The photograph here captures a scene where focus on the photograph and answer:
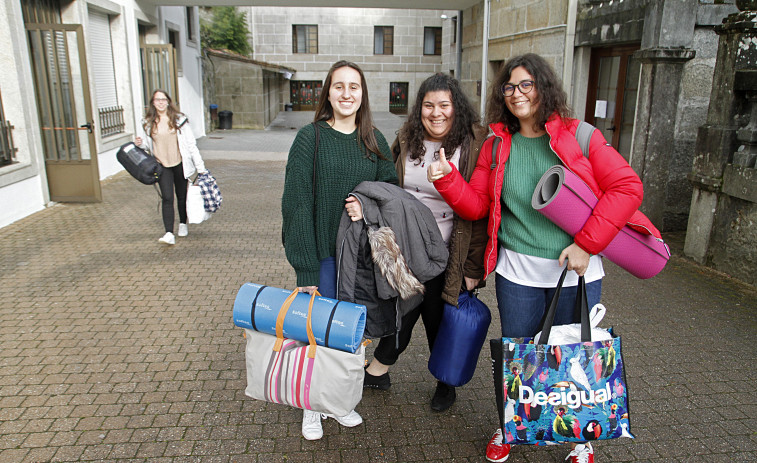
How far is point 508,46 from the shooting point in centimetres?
1359

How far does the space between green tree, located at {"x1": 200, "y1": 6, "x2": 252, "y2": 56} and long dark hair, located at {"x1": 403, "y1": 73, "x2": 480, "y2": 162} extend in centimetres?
2995

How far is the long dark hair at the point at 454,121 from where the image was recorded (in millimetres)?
3035

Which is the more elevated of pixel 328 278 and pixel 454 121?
pixel 454 121

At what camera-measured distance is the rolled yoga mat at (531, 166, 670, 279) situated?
244cm

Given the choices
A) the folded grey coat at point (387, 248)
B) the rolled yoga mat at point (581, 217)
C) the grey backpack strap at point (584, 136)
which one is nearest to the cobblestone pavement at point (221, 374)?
the folded grey coat at point (387, 248)

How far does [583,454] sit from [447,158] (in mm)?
1681

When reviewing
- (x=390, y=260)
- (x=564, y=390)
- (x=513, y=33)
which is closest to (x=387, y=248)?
(x=390, y=260)

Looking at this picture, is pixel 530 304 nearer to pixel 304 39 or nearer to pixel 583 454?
pixel 583 454

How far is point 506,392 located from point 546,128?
1210mm

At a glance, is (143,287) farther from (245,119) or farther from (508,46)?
(245,119)

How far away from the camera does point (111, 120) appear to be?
1170 cm

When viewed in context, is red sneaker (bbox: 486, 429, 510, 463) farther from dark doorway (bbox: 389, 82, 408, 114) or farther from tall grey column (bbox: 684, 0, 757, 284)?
dark doorway (bbox: 389, 82, 408, 114)

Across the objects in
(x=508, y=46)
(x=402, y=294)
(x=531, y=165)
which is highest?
(x=508, y=46)

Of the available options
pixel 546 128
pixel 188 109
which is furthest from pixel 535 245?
pixel 188 109
